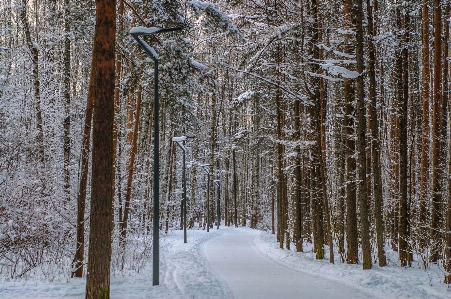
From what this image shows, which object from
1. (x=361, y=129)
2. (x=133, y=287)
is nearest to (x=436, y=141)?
(x=361, y=129)

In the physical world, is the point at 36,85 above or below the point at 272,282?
above

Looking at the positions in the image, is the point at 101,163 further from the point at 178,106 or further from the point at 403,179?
the point at 403,179

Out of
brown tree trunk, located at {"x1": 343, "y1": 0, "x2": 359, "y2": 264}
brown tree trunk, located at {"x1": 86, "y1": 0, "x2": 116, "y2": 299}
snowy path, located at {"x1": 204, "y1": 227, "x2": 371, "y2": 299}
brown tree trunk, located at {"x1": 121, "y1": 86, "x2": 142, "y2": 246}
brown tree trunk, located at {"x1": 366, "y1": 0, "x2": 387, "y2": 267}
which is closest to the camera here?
brown tree trunk, located at {"x1": 86, "y1": 0, "x2": 116, "y2": 299}

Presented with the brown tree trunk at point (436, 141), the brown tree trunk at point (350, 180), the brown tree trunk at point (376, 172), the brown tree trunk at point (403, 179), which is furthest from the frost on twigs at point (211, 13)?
the brown tree trunk at point (436, 141)

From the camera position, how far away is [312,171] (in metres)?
17.3

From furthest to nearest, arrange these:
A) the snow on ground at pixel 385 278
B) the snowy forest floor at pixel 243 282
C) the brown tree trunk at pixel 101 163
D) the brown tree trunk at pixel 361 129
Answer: the brown tree trunk at pixel 361 129, the snow on ground at pixel 385 278, the snowy forest floor at pixel 243 282, the brown tree trunk at pixel 101 163

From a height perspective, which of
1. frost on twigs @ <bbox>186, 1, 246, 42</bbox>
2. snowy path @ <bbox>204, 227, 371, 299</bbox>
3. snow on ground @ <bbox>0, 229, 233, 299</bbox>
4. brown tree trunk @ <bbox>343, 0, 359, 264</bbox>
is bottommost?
snowy path @ <bbox>204, 227, 371, 299</bbox>

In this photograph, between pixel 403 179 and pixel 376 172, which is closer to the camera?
pixel 376 172

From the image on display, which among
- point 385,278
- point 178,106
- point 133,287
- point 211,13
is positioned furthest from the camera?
point 178,106

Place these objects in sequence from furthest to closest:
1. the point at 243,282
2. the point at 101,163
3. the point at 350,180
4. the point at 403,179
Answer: the point at 403,179, the point at 350,180, the point at 243,282, the point at 101,163

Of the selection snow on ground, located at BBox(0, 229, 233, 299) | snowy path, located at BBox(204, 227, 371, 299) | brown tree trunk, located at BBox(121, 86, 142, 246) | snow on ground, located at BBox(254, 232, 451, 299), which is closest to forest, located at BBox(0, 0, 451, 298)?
snow on ground, located at BBox(254, 232, 451, 299)

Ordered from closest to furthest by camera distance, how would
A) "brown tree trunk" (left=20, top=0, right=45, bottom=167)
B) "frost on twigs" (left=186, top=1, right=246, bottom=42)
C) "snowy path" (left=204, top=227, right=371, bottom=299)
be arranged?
1. "snowy path" (left=204, top=227, right=371, bottom=299)
2. "frost on twigs" (left=186, top=1, right=246, bottom=42)
3. "brown tree trunk" (left=20, top=0, right=45, bottom=167)

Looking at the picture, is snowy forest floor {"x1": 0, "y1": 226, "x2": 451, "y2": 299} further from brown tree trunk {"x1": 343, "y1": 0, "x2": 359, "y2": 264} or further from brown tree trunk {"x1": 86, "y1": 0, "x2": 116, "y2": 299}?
brown tree trunk {"x1": 86, "y1": 0, "x2": 116, "y2": 299}

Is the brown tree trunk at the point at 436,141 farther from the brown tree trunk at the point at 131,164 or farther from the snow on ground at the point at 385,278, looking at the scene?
the brown tree trunk at the point at 131,164
